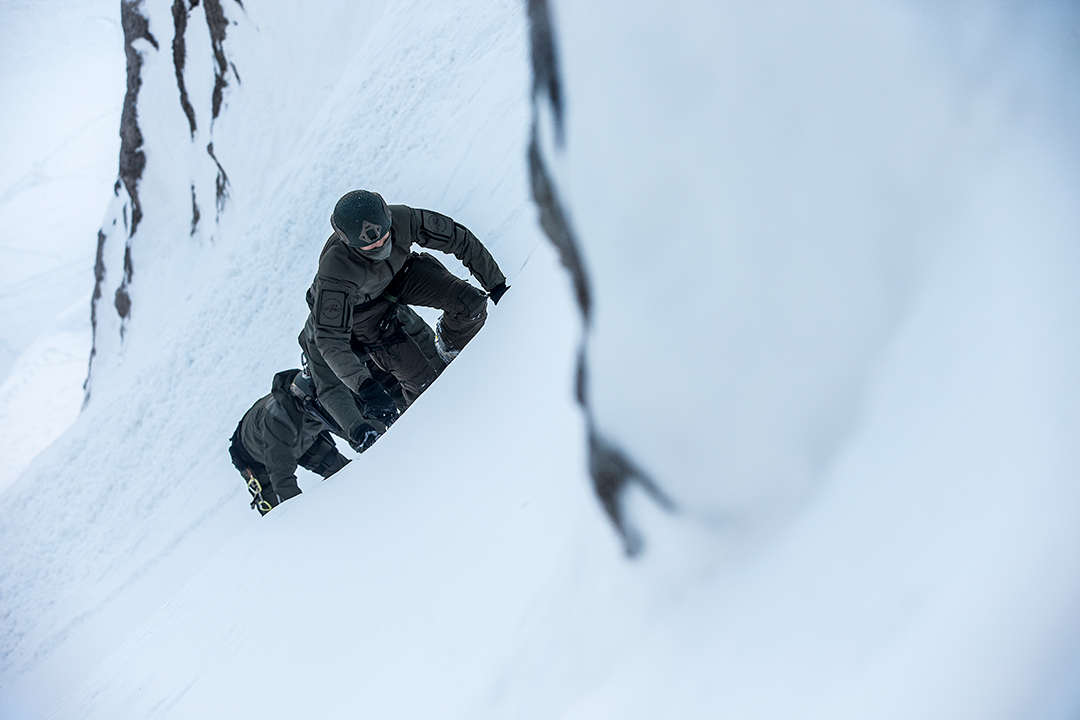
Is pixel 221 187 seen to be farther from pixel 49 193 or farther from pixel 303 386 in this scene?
pixel 49 193

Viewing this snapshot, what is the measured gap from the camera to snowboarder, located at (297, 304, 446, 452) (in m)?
3.15

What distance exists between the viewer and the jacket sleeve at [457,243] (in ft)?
10.2

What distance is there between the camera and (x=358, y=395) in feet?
10.3

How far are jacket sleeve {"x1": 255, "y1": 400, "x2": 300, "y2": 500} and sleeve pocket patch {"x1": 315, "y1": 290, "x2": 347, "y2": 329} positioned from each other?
0.87 m

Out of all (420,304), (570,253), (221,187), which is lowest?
(570,253)

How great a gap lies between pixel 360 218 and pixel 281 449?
4.96ft

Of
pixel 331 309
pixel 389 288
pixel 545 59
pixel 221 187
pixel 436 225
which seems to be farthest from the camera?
pixel 221 187

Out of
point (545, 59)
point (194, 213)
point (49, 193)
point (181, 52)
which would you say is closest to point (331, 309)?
point (545, 59)

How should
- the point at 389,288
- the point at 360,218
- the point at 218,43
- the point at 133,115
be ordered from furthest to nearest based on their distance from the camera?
the point at 133,115 → the point at 218,43 → the point at 389,288 → the point at 360,218

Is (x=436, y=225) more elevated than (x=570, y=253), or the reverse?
(x=436, y=225)

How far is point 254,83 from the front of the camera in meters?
7.68

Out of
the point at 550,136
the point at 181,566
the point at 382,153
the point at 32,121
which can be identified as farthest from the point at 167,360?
the point at 32,121

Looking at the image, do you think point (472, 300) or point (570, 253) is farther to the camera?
point (472, 300)

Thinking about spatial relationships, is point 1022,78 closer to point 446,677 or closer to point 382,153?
point 446,677
